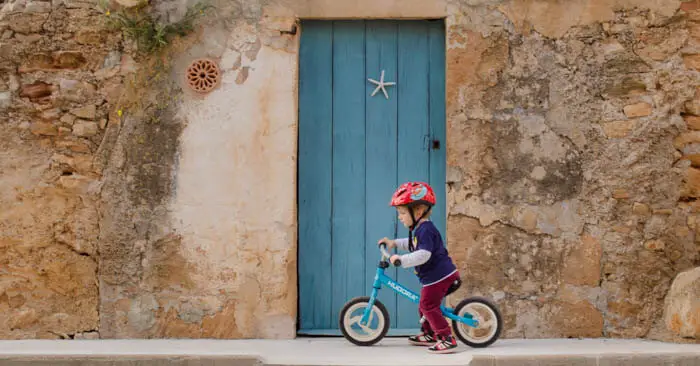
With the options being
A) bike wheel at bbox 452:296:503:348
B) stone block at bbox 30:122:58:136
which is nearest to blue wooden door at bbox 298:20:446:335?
bike wheel at bbox 452:296:503:348

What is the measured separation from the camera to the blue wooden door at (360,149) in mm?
6137

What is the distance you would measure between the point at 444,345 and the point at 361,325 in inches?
21.1

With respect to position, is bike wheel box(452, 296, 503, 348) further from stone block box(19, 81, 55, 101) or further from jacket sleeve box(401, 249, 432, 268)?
stone block box(19, 81, 55, 101)

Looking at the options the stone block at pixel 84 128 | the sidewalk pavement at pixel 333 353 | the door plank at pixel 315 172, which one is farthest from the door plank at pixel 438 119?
the stone block at pixel 84 128

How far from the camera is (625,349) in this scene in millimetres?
5184

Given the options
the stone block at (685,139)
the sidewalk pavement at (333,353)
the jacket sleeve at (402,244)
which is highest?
the stone block at (685,139)

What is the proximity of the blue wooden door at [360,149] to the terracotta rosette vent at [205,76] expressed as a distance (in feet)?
2.04

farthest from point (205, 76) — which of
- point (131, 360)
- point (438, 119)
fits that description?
point (131, 360)

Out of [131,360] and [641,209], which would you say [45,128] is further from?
[641,209]

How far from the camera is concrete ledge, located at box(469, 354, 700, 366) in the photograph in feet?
15.6

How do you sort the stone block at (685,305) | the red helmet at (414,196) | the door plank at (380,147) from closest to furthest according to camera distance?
the red helmet at (414,196) < the stone block at (685,305) < the door plank at (380,147)

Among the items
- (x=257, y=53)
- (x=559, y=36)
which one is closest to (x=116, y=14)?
(x=257, y=53)

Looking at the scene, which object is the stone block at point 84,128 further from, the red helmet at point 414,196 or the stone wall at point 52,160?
the red helmet at point 414,196

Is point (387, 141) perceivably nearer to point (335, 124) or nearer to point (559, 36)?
point (335, 124)
